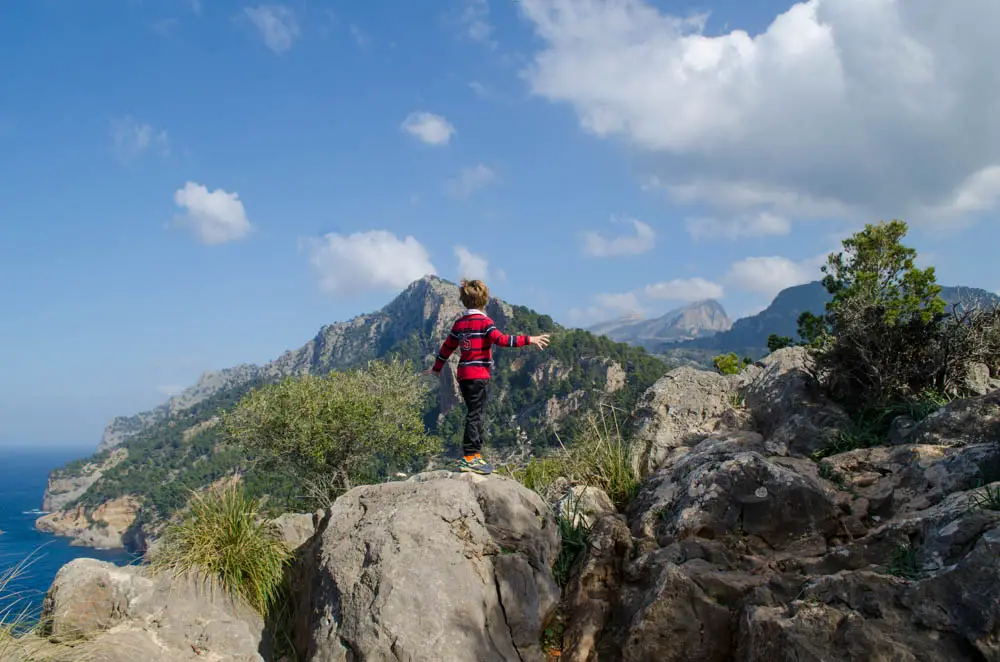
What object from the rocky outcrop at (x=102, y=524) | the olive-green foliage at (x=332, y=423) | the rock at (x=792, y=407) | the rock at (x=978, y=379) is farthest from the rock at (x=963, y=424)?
the rocky outcrop at (x=102, y=524)

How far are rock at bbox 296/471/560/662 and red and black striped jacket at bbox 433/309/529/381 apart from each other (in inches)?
61.4

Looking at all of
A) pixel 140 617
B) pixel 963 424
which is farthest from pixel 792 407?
pixel 140 617

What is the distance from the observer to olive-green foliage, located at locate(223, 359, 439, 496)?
17.7 metres

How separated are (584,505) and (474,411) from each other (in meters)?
1.96

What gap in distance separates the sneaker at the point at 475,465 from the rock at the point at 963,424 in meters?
5.44

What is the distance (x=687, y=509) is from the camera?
678cm

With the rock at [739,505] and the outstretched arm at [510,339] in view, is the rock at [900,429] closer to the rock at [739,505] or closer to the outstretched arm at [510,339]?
the rock at [739,505]

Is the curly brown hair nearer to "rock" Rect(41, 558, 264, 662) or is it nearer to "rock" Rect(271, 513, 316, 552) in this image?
"rock" Rect(271, 513, 316, 552)

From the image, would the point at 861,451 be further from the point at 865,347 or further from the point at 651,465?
the point at 651,465

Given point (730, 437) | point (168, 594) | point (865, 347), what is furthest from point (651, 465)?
point (168, 594)

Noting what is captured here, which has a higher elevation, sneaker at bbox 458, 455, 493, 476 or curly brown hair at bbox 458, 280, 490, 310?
curly brown hair at bbox 458, 280, 490, 310

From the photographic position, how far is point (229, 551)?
22.2 ft

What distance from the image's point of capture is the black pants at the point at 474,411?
802 centimetres

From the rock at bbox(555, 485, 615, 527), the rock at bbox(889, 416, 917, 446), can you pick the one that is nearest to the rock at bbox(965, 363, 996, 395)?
the rock at bbox(889, 416, 917, 446)
